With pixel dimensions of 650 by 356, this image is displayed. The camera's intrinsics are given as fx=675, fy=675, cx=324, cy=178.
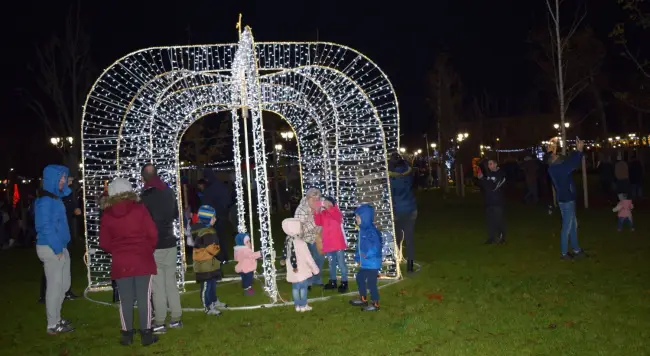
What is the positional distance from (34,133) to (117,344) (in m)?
42.9

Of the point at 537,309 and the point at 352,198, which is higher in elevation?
the point at 352,198

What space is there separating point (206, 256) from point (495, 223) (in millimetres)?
6806

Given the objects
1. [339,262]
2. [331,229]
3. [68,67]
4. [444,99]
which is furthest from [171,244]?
[444,99]

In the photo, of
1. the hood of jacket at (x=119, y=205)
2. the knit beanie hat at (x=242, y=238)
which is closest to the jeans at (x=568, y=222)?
the knit beanie hat at (x=242, y=238)

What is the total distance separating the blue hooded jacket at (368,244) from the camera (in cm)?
786

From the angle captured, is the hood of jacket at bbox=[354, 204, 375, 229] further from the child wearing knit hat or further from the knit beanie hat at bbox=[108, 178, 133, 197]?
the knit beanie hat at bbox=[108, 178, 133, 197]

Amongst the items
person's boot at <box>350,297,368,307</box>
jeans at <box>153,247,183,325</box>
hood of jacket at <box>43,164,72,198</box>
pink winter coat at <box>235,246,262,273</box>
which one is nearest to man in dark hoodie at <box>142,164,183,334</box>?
jeans at <box>153,247,183,325</box>

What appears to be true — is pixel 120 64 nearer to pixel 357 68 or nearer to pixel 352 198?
pixel 357 68

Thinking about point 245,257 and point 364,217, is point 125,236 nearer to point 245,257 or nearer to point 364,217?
point 245,257

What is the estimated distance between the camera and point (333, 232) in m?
9.20

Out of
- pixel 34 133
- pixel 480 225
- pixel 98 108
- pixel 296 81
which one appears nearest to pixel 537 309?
pixel 296 81

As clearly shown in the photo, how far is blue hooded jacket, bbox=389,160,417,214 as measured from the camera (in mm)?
10352

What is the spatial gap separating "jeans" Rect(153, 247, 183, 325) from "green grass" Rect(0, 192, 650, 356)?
0.25m

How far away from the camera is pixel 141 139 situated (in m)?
10.3
